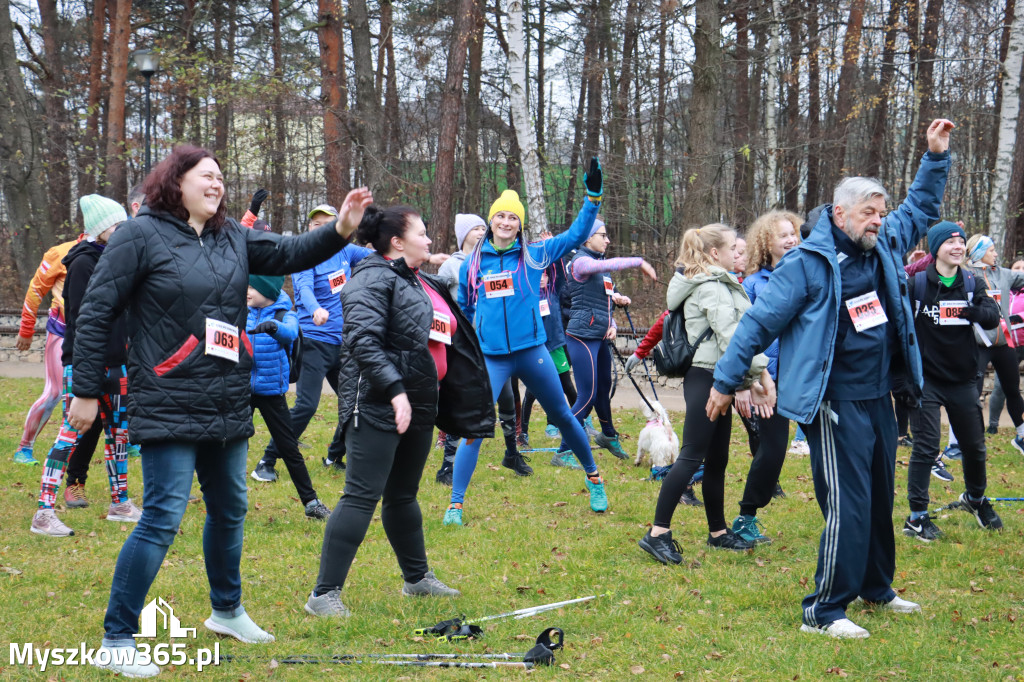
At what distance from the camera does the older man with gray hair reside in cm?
418

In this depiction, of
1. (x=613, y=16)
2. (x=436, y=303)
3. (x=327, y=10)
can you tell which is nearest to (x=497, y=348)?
(x=436, y=303)

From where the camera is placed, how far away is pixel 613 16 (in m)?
21.0

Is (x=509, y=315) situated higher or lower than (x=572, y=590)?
higher

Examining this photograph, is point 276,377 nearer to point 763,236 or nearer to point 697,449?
point 697,449

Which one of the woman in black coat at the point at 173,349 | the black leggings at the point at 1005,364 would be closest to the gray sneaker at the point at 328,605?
the woman in black coat at the point at 173,349

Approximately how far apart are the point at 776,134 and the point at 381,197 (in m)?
8.57

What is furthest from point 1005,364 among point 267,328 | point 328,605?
point 328,605

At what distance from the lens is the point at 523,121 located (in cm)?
1570

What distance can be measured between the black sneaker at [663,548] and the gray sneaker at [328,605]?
1.90 meters

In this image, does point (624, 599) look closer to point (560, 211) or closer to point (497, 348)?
point (497, 348)

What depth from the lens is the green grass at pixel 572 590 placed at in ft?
13.1

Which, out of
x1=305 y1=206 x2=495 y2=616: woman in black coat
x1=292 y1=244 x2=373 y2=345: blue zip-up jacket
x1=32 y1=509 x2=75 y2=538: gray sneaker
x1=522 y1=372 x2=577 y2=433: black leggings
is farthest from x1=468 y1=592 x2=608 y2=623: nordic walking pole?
x1=522 y1=372 x2=577 y2=433: black leggings

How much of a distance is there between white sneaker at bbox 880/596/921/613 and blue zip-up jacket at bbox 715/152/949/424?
1.09m

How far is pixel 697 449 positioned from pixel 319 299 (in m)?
3.80
